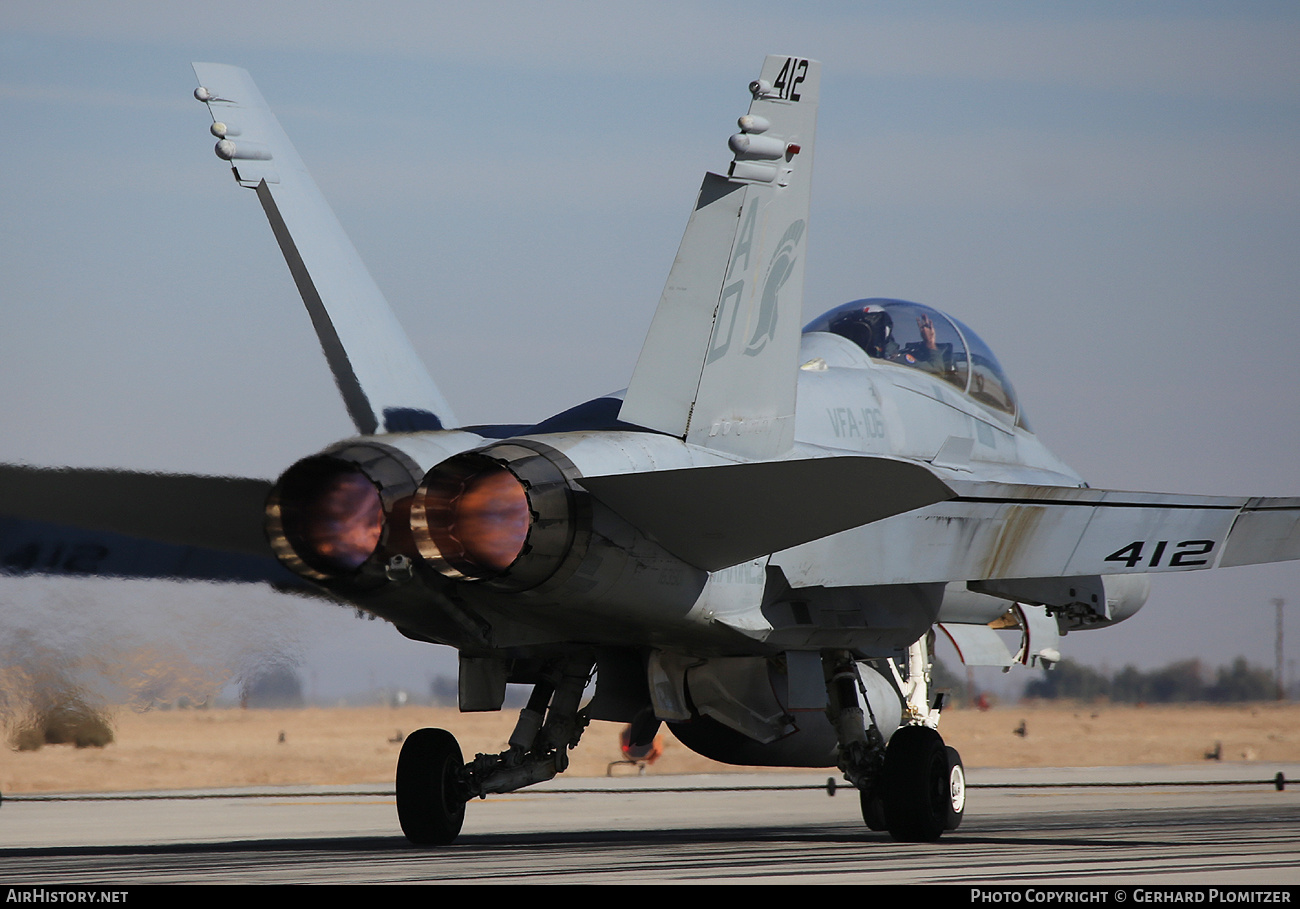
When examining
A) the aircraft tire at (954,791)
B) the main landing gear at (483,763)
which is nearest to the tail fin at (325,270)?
the main landing gear at (483,763)

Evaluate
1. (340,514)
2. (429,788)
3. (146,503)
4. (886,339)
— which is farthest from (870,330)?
(146,503)

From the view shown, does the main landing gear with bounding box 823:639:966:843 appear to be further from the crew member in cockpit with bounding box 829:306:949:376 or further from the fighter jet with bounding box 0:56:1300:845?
the crew member in cockpit with bounding box 829:306:949:376

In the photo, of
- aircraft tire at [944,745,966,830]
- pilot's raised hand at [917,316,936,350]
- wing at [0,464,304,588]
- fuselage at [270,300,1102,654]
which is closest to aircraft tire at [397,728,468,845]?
fuselage at [270,300,1102,654]

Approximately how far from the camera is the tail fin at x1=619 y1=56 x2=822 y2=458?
10.0m

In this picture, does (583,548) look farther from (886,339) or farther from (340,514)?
(886,339)

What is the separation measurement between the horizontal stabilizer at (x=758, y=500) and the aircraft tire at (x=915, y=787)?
2628 mm

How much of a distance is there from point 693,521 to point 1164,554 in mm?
4001

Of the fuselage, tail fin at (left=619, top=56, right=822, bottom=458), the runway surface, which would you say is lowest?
the runway surface

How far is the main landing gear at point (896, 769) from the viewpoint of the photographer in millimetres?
11297

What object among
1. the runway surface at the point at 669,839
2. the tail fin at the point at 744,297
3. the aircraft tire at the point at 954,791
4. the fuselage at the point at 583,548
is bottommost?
the runway surface at the point at 669,839

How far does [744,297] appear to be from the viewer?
10258 mm

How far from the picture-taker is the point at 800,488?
8516 millimetres

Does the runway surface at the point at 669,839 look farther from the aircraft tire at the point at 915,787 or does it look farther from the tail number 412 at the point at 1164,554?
the tail number 412 at the point at 1164,554

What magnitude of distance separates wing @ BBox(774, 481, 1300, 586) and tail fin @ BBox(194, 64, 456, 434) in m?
2.81
